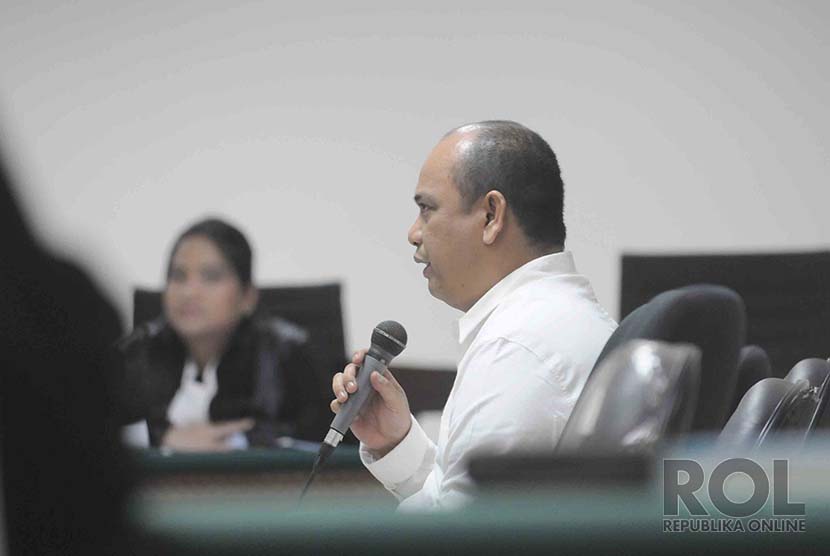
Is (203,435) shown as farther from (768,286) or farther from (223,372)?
(768,286)

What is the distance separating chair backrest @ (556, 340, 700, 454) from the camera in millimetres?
906

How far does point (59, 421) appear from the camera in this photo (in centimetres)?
53

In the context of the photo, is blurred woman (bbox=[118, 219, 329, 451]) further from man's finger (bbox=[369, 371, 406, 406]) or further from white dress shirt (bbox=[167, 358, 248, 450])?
man's finger (bbox=[369, 371, 406, 406])

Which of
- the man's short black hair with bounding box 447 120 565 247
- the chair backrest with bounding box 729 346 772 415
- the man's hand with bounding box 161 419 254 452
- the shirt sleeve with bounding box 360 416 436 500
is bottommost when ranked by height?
the man's hand with bounding box 161 419 254 452

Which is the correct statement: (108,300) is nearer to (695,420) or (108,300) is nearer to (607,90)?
(695,420)

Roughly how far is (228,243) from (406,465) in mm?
2276

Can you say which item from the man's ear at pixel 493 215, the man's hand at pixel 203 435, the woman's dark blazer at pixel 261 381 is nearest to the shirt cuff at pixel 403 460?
the man's ear at pixel 493 215

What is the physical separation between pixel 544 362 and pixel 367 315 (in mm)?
2944

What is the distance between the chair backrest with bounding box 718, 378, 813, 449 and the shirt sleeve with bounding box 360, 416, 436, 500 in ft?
1.76

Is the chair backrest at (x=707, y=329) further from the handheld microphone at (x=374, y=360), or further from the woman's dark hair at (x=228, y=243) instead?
the woman's dark hair at (x=228, y=243)

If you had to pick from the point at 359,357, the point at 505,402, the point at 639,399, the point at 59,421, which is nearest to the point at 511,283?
the point at 359,357

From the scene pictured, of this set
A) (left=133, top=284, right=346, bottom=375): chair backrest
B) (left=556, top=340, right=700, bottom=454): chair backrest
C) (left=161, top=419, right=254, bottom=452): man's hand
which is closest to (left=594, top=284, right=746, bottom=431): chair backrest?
(left=556, top=340, right=700, bottom=454): chair backrest

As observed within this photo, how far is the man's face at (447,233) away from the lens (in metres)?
1.96

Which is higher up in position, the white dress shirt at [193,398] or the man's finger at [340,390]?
the man's finger at [340,390]
